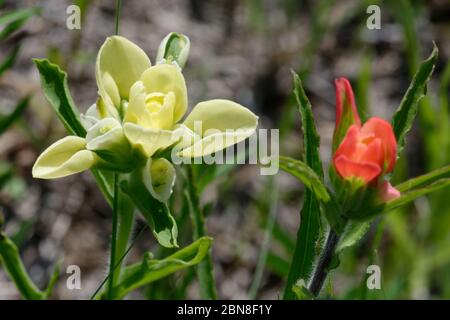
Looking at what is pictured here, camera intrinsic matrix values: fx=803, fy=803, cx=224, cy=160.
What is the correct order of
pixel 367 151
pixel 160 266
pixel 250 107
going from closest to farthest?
pixel 367 151 → pixel 160 266 → pixel 250 107

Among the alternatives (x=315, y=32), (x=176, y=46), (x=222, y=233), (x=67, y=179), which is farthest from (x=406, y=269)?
(x=176, y=46)

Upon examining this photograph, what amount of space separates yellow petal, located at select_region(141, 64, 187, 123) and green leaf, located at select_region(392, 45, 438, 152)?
1.26ft

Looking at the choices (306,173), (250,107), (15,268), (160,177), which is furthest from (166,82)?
(250,107)

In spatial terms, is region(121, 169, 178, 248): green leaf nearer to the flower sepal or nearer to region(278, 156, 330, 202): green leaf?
the flower sepal

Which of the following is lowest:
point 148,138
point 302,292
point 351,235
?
point 302,292

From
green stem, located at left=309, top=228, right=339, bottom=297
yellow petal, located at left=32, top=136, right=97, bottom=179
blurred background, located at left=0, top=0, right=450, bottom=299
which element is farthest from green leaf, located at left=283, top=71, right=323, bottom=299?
blurred background, located at left=0, top=0, right=450, bottom=299

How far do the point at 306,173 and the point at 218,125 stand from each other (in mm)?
193

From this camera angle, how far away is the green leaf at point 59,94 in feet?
4.81

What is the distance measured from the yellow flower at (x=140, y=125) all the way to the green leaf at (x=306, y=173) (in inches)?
3.9

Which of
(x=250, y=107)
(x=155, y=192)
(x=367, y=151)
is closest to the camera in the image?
(x=367, y=151)

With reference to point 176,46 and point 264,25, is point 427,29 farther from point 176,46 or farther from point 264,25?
point 176,46

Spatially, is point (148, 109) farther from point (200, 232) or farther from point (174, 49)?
point (200, 232)

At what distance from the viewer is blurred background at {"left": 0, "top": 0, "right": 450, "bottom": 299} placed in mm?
2602

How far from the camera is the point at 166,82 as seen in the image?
4.49ft
